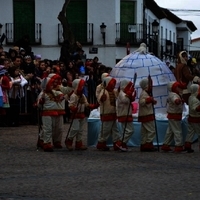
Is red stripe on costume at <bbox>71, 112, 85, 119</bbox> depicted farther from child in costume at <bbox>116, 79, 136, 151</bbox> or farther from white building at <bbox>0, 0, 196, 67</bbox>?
white building at <bbox>0, 0, 196, 67</bbox>

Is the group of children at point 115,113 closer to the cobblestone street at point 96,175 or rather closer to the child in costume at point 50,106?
the child in costume at point 50,106

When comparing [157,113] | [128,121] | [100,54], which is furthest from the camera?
[100,54]

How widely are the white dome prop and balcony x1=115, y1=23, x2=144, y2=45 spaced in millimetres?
24970

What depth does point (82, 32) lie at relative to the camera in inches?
1810

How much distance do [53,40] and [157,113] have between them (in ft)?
87.1

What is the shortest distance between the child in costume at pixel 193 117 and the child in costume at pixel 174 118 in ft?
0.56

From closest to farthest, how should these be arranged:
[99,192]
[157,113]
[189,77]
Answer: [99,192] → [157,113] → [189,77]

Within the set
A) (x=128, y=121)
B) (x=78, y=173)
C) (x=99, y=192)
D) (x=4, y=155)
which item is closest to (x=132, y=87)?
(x=128, y=121)

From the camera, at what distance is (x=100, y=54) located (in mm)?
45781

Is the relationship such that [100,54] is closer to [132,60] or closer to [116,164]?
[132,60]

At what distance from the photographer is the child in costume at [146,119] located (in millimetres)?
18141

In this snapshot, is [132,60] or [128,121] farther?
[132,60]

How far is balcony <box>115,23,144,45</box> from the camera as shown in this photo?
46.2 meters

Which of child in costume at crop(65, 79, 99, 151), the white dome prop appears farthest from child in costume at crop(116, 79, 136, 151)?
the white dome prop
